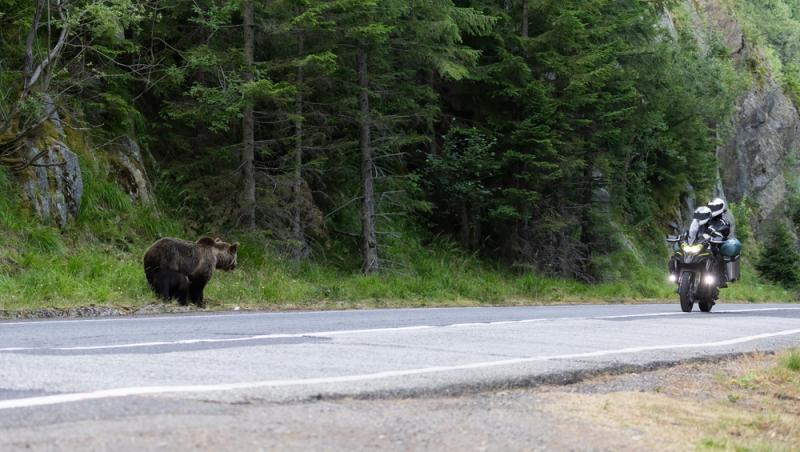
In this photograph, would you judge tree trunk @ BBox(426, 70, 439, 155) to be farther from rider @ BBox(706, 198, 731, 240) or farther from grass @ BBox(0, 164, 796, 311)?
rider @ BBox(706, 198, 731, 240)

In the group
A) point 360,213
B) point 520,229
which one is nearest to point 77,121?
point 360,213

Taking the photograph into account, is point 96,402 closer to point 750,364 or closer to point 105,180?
point 750,364

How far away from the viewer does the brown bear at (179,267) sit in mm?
15805

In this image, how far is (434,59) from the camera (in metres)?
23.4

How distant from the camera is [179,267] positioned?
1590 centimetres

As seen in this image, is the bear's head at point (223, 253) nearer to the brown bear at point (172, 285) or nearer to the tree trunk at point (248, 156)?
the brown bear at point (172, 285)

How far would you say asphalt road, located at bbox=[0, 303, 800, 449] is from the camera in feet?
19.1

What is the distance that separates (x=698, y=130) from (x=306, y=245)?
63.4 ft

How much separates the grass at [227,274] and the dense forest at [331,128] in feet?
0.25

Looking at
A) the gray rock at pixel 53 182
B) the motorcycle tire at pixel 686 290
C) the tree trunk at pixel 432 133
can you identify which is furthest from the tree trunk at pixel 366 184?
the motorcycle tire at pixel 686 290

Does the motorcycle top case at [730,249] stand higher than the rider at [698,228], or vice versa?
the rider at [698,228]

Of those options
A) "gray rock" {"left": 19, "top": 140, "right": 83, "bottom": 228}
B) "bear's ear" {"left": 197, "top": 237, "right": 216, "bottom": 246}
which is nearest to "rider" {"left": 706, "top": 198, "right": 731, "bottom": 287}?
"bear's ear" {"left": 197, "top": 237, "right": 216, "bottom": 246}

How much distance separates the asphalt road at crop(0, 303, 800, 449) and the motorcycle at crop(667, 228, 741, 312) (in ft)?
10.2

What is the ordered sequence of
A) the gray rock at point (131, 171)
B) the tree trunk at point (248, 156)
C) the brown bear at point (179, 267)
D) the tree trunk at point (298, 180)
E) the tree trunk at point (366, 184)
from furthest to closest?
the tree trunk at point (366, 184) → the tree trunk at point (298, 180) → the tree trunk at point (248, 156) → the gray rock at point (131, 171) → the brown bear at point (179, 267)
